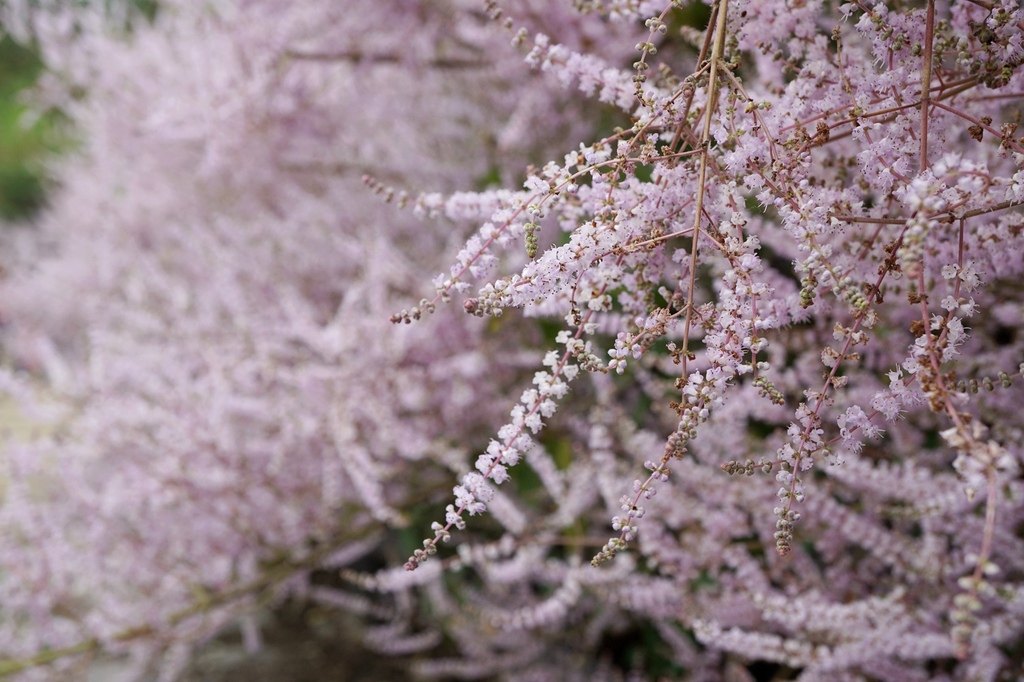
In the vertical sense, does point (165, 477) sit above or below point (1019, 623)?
above

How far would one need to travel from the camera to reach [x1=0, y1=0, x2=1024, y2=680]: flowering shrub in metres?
0.83

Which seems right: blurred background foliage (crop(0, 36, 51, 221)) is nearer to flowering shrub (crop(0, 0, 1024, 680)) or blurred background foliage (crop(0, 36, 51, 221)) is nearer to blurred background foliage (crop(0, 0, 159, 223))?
blurred background foliage (crop(0, 0, 159, 223))

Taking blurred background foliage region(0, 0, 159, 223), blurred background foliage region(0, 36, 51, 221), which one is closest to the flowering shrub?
blurred background foliage region(0, 0, 159, 223)

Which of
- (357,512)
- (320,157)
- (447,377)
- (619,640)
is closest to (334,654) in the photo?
(357,512)

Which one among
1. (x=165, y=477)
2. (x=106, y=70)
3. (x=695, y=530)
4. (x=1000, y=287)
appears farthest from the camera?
(x=106, y=70)

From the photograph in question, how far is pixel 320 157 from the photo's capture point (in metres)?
2.98

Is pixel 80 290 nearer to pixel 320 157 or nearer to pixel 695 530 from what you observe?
pixel 320 157

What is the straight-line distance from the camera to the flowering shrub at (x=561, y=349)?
0.83 meters

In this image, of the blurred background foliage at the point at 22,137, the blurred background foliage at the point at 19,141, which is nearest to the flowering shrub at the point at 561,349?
the blurred background foliage at the point at 22,137

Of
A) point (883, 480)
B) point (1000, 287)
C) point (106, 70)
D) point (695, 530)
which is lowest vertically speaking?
point (695, 530)

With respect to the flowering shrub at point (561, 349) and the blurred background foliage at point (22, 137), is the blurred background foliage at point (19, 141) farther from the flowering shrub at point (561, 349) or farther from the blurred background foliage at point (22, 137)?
the flowering shrub at point (561, 349)

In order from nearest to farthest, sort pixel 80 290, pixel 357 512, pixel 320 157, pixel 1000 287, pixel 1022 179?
pixel 1022 179
pixel 1000 287
pixel 357 512
pixel 320 157
pixel 80 290

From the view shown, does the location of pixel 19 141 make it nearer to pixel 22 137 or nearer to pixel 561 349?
pixel 22 137

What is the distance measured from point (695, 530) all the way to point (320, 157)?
6.68 ft
